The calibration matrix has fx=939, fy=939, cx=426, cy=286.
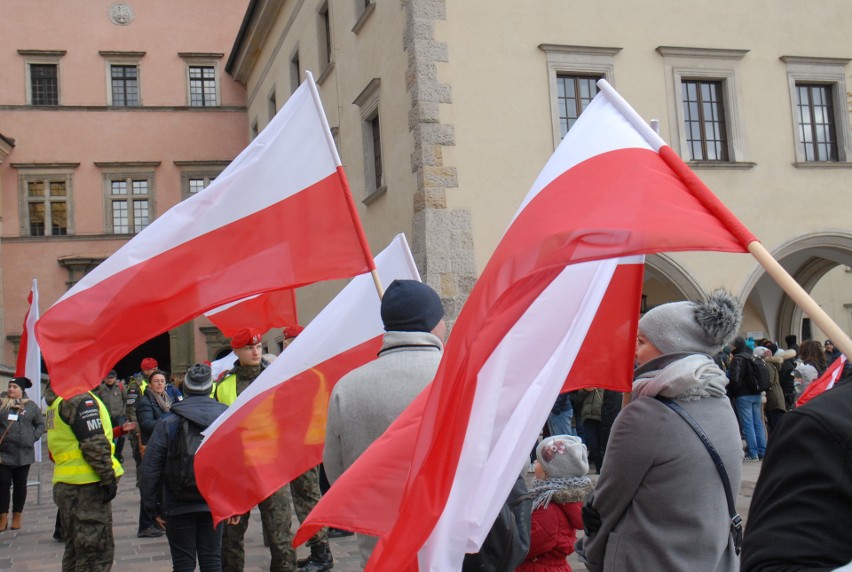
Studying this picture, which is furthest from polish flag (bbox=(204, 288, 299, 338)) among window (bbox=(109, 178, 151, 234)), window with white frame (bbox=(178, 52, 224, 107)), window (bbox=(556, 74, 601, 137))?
window with white frame (bbox=(178, 52, 224, 107))

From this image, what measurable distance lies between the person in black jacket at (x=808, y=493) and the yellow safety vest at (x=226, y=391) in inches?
219

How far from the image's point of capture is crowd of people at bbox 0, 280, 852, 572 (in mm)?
1602

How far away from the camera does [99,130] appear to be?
31281 millimetres

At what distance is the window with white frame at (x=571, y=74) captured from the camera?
16.0 metres

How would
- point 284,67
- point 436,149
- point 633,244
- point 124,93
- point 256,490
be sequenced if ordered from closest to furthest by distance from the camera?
point 633,244 → point 256,490 → point 436,149 → point 284,67 → point 124,93

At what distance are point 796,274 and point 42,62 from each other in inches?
967

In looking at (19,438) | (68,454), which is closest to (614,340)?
(68,454)

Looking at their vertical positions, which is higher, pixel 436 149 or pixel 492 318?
pixel 436 149

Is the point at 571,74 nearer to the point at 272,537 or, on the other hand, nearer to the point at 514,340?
the point at 272,537

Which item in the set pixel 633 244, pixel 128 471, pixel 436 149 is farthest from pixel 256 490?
pixel 128 471

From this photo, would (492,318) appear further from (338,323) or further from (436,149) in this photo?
(436,149)

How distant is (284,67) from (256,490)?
69.5ft

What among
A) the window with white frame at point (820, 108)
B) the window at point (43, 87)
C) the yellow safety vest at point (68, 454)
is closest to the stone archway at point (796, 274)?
the window with white frame at point (820, 108)

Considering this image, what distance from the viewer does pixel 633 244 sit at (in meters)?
2.68
